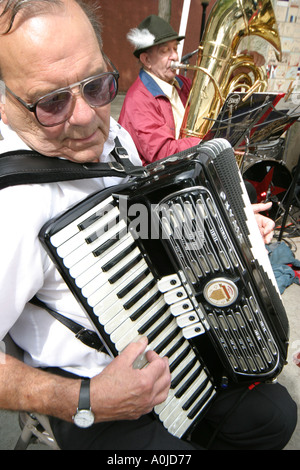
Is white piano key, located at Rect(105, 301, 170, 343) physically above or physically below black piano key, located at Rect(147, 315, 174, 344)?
above

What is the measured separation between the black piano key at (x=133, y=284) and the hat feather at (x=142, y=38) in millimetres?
2227

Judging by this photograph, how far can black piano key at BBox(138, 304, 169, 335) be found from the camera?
0.89 metres

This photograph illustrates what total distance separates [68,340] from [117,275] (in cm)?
26

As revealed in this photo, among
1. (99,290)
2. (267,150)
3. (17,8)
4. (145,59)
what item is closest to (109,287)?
(99,290)

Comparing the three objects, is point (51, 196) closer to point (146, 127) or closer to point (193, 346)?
point (193, 346)

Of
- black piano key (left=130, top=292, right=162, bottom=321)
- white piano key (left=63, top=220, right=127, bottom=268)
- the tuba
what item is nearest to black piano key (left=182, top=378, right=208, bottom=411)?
black piano key (left=130, top=292, right=162, bottom=321)

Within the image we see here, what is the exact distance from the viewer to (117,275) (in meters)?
0.84

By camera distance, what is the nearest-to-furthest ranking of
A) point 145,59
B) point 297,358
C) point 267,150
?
point 297,358 → point 145,59 → point 267,150

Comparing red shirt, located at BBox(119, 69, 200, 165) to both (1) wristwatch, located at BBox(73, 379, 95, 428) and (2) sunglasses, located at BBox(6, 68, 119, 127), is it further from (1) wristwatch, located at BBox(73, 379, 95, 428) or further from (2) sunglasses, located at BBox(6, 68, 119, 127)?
(1) wristwatch, located at BBox(73, 379, 95, 428)

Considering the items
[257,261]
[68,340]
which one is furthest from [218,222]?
[68,340]

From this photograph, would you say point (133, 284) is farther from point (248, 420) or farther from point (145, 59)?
point (145, 59)

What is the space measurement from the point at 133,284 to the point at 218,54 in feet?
6.89

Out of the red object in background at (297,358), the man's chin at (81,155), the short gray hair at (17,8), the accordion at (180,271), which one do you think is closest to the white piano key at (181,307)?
the accordion at (180,271)

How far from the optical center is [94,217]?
80 cm
